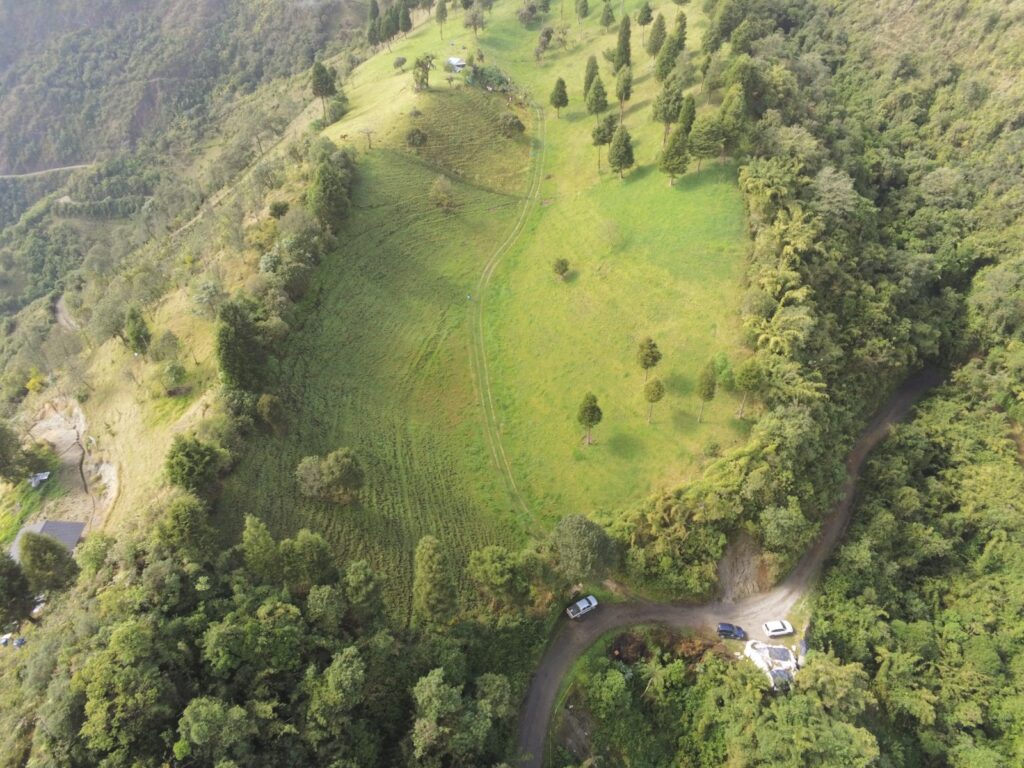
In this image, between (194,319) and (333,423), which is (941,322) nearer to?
(333,423)

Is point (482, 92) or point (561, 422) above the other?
point (482, 92)

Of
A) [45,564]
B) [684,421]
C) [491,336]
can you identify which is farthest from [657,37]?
[45,564]

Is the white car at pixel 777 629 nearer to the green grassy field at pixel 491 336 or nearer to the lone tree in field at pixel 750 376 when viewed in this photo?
the green grassy field at pixel 491 336

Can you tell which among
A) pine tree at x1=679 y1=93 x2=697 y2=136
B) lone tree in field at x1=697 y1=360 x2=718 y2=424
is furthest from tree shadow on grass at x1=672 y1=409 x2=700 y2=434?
pine tree at x1=679 y1=93 x2=697 y2=136

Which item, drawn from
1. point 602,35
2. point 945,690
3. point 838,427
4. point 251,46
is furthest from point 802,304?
point 251,46

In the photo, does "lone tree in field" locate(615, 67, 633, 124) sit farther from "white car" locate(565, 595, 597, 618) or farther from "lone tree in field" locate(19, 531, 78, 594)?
"lone tree in field" locate(19, 531, 78, 594)

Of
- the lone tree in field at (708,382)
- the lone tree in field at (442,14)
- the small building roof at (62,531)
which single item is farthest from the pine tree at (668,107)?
the small building roof at (62,531)
